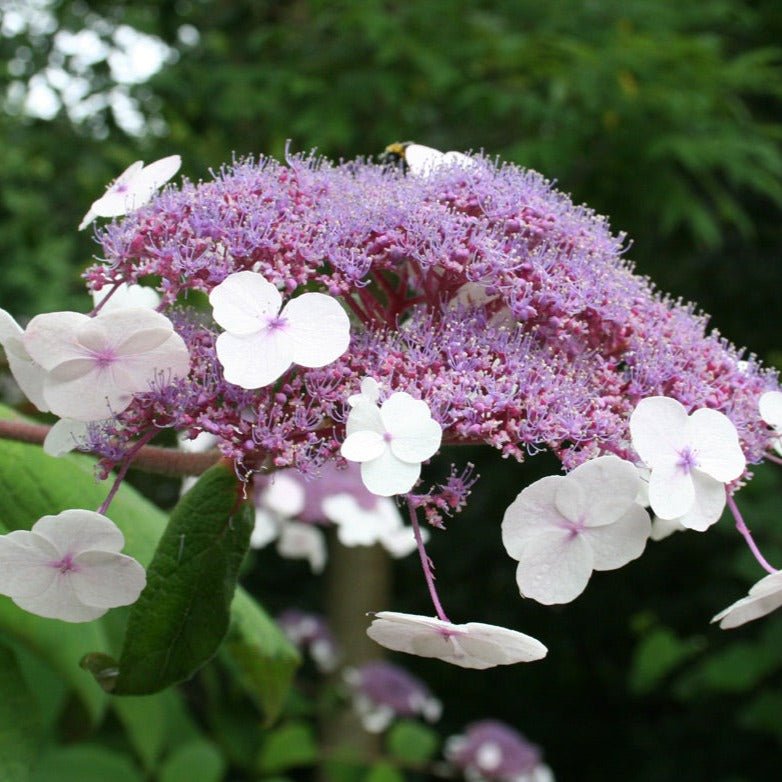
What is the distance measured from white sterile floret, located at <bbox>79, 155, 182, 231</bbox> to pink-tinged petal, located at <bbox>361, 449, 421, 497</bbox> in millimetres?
312

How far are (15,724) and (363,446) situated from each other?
0.39 metres

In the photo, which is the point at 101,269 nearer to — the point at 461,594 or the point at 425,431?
the point at 425,431

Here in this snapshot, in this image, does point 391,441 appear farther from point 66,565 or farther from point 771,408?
point 771,408

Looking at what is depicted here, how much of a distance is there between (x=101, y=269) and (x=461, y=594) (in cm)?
375

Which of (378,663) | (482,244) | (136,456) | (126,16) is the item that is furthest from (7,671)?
(126,16)

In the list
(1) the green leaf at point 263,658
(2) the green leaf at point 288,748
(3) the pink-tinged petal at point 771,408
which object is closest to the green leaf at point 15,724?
(1) the green leaf at point 263,658

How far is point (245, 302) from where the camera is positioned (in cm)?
76

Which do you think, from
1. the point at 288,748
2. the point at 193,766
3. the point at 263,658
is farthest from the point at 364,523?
the point at 288,748

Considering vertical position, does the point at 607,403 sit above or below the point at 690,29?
above

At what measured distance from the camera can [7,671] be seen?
2.96ft

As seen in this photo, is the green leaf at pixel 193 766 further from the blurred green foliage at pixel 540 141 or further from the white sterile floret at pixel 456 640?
the white sterile floret at pixel 456 640

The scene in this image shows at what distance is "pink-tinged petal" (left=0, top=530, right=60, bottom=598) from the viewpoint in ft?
2.45

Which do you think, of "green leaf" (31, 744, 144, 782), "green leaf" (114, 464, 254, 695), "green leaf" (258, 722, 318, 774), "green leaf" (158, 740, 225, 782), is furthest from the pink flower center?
"green leaf" (258, 722, 318, 774)

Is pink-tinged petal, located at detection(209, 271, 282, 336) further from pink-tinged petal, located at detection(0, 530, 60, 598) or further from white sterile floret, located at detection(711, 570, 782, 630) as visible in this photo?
white sterile floret, located at detection(711, 570, 782, 630)
